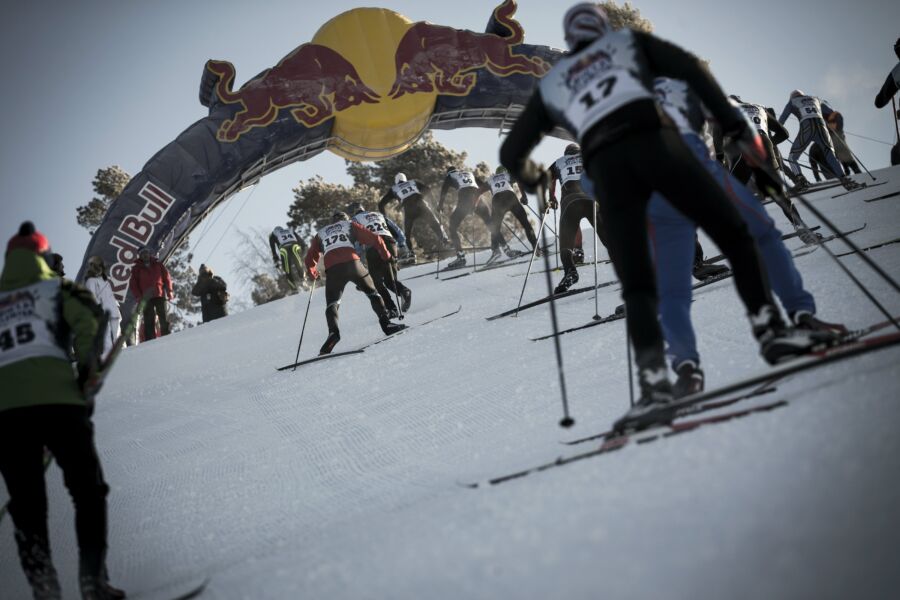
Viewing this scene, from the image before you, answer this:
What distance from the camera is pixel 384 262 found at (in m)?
8.41

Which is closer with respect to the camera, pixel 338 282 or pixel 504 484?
pixel 504 484

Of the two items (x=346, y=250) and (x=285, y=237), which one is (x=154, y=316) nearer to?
(x=285, y=237)

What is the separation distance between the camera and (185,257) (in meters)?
32.3

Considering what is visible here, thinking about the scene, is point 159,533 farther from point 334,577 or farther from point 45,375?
point 334,577

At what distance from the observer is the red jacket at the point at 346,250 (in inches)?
287

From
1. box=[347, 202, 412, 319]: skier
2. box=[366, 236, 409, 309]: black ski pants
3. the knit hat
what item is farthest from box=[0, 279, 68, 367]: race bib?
box=[366, 236, 409, 309]: black ski pants

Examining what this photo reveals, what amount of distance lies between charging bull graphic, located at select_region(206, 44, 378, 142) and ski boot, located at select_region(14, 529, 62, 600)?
12.5m

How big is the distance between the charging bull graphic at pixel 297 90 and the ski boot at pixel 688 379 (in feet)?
43.0

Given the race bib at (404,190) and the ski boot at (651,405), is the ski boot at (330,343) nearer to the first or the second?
the ski boot at (651,405)

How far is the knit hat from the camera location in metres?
2.91

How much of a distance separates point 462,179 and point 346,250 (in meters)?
5.49

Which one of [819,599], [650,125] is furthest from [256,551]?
[650,125]

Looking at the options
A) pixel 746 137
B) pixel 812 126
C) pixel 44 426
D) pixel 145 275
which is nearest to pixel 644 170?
pixel 746 137

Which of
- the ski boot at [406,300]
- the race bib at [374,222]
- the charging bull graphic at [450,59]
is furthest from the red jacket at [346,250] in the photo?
the charging bull graphic at [450,59]
